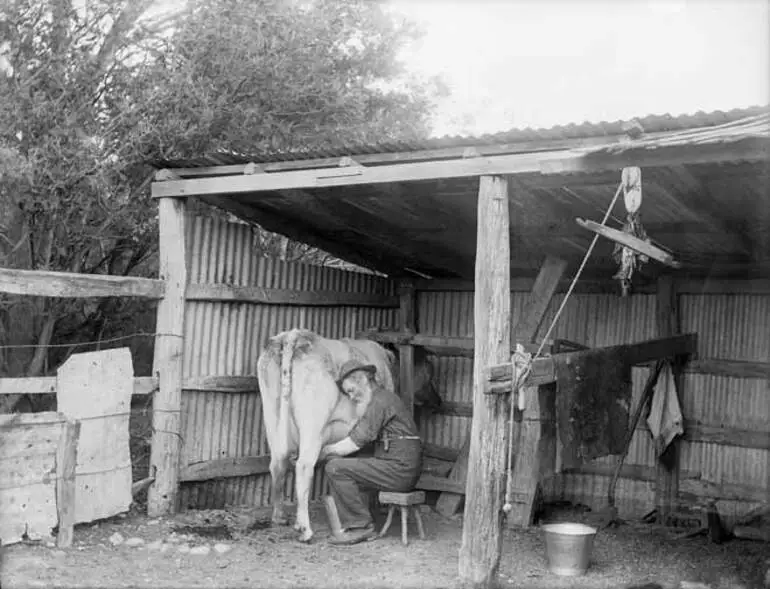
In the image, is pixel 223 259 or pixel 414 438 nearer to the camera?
pixel 414 438

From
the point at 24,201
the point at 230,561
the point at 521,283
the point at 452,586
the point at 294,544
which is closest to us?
the point at 452,586

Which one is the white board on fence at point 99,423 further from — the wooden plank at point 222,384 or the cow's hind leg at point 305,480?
the cow's hind leg at point 305,480

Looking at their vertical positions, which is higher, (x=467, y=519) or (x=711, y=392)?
(x=711, y=392)

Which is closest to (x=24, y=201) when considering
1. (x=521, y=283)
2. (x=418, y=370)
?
(x=418, y=370)

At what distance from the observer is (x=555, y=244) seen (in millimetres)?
10102

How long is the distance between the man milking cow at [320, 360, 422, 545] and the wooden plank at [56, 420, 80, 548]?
7.99 feet

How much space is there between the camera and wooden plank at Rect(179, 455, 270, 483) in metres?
9.52

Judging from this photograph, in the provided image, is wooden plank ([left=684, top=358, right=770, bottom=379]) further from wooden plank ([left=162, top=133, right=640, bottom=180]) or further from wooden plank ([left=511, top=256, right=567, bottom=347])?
wooden plank ([left=162, top=133, right=640, bottom=180])

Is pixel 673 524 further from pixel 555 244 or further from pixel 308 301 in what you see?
pixel 308 301

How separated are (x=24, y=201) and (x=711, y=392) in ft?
27.4

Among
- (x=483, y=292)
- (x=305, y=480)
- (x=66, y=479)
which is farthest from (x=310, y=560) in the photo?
(x=483, y=292)

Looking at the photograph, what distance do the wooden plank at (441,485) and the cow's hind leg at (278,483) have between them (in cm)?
212

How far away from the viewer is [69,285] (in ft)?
27.4

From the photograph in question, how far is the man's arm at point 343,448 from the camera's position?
9.13m
